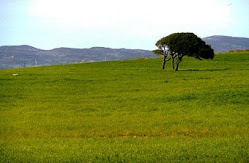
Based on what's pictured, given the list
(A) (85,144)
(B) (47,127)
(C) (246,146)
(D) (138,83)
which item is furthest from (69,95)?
(C) (246,146)

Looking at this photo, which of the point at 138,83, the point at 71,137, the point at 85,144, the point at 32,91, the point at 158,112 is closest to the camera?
the point at 85,144

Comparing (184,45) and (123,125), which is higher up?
(184,45)

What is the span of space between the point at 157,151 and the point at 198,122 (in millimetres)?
9680

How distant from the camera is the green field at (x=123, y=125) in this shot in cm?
1633

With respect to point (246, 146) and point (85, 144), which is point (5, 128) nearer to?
point (85, 144)

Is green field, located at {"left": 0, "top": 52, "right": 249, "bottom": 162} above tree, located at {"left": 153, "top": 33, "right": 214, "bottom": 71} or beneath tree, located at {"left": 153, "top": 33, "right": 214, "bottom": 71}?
beneath

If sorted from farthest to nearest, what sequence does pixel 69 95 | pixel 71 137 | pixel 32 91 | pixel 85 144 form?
pixel 32 91 → pixel 69 95 → pixel 71 137 → pixel 85 144

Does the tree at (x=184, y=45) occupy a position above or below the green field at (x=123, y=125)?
above

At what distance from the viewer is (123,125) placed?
81.8 ft

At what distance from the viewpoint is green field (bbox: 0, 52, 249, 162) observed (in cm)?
1633

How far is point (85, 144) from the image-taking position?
18.6 metres

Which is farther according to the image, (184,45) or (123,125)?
(184,45)

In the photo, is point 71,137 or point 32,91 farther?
point 32,91

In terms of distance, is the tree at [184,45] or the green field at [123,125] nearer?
the green field at [123,125]
